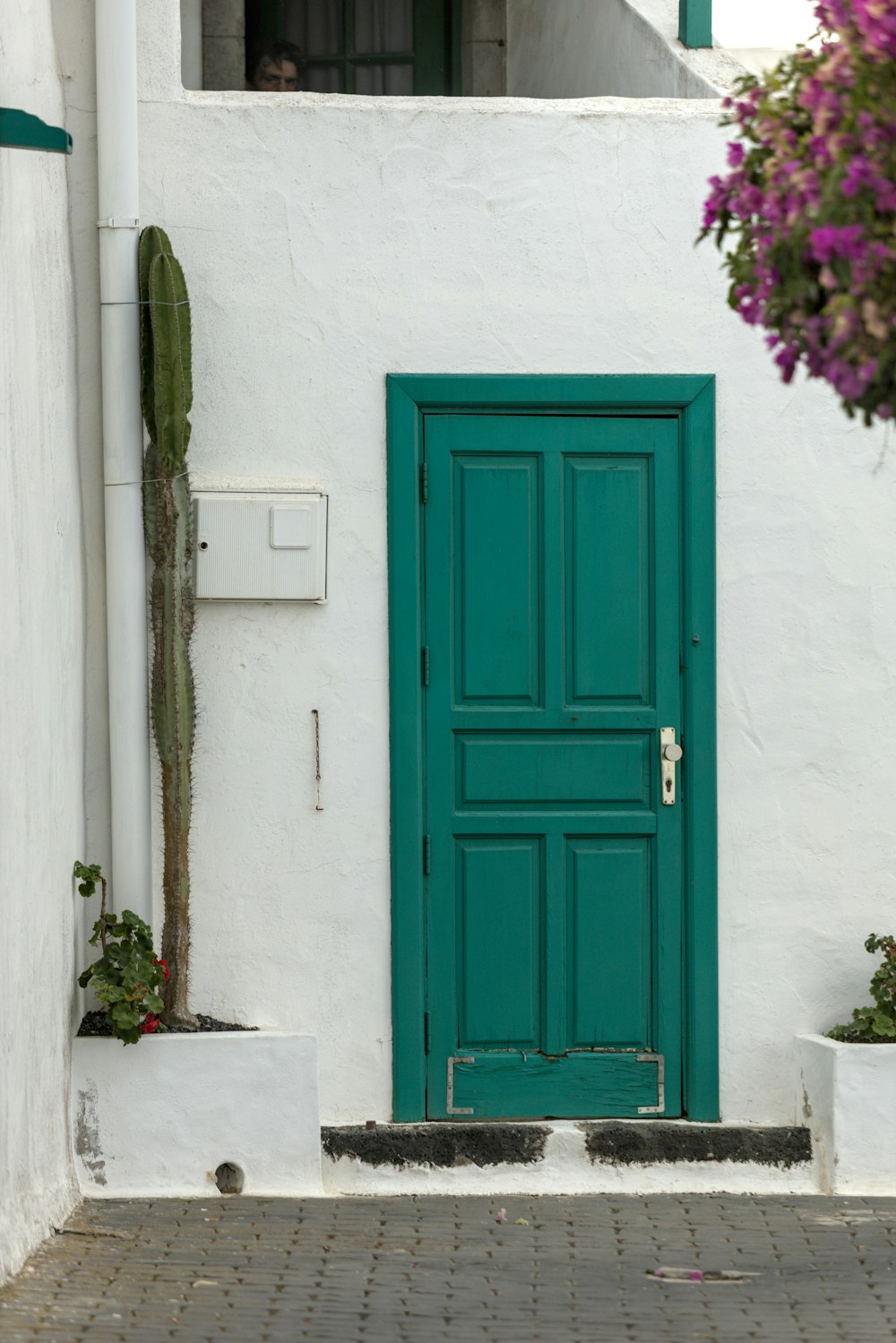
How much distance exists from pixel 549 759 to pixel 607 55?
10.8ft

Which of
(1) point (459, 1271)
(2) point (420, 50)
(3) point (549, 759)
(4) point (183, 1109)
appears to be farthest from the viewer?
(2) point (420, 50)

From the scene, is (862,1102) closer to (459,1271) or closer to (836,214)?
(459,1271)

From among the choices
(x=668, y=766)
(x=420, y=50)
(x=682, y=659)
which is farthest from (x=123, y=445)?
(x=420, y=50)

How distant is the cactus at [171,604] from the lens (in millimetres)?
5641

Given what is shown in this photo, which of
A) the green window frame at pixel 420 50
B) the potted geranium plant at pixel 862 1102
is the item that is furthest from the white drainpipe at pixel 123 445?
the green window frame at pixel 420 50

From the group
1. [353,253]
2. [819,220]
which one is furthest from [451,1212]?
[819,220]

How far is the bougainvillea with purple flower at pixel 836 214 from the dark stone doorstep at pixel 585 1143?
3450 millimetres

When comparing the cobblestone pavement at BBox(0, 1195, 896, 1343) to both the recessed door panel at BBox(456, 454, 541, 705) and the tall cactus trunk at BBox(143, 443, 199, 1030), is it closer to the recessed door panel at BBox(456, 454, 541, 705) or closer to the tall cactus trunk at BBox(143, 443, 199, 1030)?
the tall cactus trunk at BBox(143, 443, 199, 1030)

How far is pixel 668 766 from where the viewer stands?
19.6 ft

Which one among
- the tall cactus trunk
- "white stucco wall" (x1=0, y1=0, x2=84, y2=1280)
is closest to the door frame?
the tall cactus trunk

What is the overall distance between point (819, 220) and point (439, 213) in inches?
124

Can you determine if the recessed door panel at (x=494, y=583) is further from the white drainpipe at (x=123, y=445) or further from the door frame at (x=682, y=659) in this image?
the white drainpipe at (x=123, y=445)

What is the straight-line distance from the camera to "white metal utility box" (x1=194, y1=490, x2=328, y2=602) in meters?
5.83

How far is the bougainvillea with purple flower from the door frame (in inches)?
107
